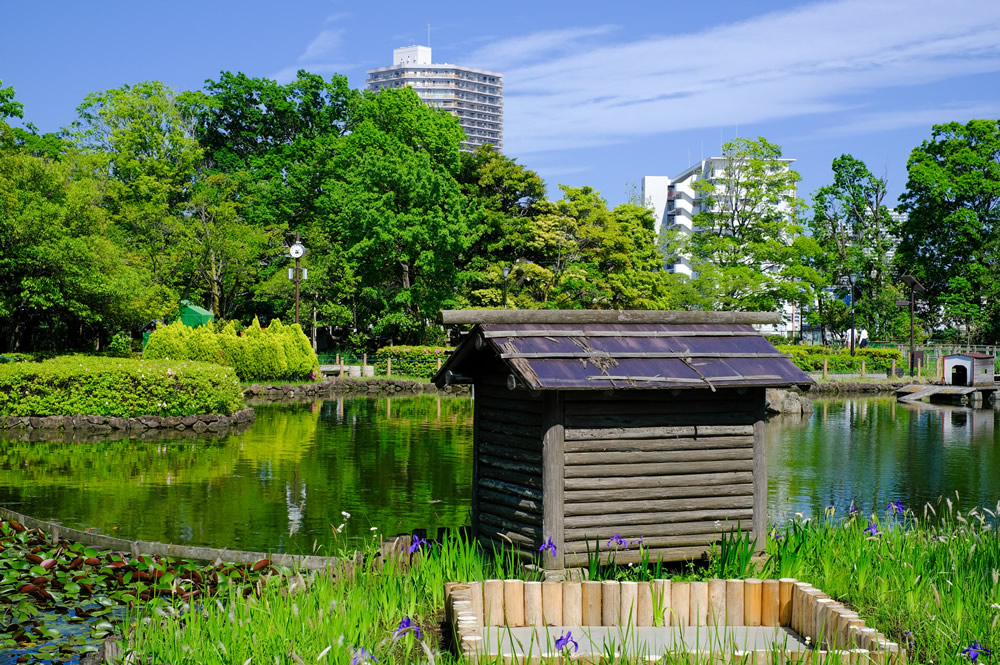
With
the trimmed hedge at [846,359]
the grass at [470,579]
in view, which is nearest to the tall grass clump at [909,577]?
the grass at [470,579]

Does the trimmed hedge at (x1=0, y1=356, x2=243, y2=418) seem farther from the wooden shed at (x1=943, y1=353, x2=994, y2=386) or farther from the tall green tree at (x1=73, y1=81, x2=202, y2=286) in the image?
the wooden shed at (x1=943, y1=353, x2=994, y2=386)

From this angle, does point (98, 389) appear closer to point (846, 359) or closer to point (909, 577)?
point (909, 577)

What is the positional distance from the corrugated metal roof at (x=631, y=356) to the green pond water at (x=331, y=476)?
2685mm

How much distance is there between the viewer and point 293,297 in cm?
4766

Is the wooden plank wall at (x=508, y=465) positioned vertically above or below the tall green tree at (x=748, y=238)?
below

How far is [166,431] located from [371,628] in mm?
18523

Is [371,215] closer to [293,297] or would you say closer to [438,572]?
[293,297]

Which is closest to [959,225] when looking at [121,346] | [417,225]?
[417,225]

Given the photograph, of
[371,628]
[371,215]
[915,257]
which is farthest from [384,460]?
[915,257]

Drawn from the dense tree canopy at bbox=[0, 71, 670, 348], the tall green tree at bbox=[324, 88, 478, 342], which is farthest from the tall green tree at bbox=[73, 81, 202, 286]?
the tall green tree at bbox=[324, 88, 478, 342]

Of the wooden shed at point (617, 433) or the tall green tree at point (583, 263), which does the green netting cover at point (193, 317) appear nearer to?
the tall green tree at point (583, 263)

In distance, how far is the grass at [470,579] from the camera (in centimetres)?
657

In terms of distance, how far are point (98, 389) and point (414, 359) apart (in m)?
20.7

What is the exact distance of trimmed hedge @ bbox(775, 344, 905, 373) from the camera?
161 ft
